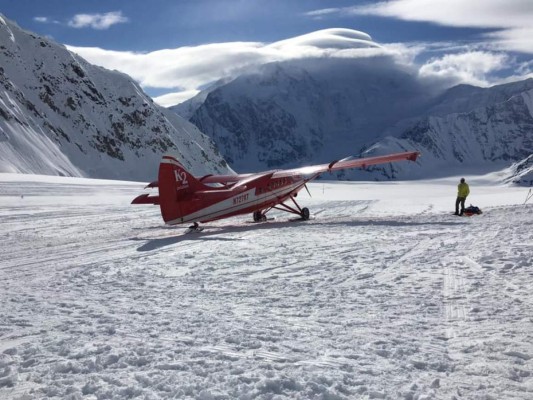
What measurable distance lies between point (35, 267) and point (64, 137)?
9556 centimetres

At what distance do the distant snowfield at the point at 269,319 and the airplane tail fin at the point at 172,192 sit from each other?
3.05 metres

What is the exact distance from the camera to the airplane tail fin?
15.9 metres

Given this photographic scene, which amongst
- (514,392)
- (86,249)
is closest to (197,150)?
(86,249)

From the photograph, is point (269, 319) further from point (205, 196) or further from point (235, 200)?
point (235, 200)

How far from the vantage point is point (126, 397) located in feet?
14.8

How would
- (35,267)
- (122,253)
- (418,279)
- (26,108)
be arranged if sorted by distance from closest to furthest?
(418,279)
(35,267)
(122,253)
(26,108)

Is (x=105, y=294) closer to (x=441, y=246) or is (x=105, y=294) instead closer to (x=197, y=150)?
(x=441, y=246)

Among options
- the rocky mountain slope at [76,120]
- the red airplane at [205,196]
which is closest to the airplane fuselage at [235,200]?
the red airplane at [205,196]

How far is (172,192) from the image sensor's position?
52.5 feet

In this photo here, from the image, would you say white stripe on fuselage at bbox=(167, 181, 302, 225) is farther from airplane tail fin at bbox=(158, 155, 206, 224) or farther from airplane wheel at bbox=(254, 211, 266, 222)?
airplane wheel at bbox=(254, 211, 266, 222)

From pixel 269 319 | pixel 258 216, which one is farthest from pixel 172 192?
pixel 269 319

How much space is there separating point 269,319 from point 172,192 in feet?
33.1

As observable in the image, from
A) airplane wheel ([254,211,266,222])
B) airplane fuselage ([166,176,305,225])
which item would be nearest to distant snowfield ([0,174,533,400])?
airplane fuselage ([166,176,305,225])

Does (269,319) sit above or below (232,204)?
below
